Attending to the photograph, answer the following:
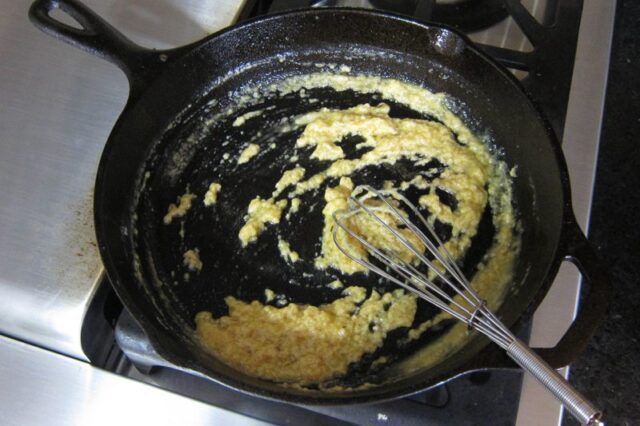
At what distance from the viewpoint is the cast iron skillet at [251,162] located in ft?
2.41

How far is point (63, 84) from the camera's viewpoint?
989mm

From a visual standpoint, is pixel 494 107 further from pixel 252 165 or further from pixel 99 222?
pixel 99 222

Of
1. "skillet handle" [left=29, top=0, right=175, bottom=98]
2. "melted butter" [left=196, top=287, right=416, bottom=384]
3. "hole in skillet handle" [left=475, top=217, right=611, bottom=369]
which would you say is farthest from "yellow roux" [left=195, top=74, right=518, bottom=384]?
"skillet handle" [left=29, top=0, right=175, bottom=98]

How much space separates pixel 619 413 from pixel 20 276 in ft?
3.07

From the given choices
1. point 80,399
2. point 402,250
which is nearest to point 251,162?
point 402,250

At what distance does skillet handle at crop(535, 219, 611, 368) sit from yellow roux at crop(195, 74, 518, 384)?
143 mm

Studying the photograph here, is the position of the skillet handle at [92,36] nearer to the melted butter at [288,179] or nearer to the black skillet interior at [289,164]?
the black skillet interior at [289,164]

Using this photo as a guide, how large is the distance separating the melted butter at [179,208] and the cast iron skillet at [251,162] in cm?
1

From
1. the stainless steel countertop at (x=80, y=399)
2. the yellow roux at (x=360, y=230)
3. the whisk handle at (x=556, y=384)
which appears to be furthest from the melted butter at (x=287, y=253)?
the whisk handle at (x=556, y=384)

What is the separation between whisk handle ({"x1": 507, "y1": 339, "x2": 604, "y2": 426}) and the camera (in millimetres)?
570

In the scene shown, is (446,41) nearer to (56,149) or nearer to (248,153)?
(248,153)

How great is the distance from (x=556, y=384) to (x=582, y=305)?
117mm

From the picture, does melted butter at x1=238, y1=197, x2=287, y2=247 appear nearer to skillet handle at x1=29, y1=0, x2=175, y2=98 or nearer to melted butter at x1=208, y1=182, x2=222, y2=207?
melted butter at x1=208, y1=182, x2=222, y2=207

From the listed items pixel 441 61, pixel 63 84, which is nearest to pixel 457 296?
pixel 441 61
